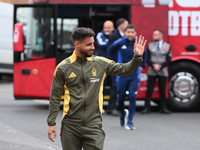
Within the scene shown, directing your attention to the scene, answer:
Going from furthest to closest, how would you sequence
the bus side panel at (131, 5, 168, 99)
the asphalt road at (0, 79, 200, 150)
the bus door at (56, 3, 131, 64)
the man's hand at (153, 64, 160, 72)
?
the bus door at (56, 3, 131, 64) < the bus side panel at (131, 5, 168, 99) < the man's hand at (153, 64, 160, 72) < the asphalt road at (0, 79, 200, 150)

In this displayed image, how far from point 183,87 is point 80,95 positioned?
6.63m

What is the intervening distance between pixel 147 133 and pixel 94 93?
3916 millimetres

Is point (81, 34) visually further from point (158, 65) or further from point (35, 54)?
point (35, 54)

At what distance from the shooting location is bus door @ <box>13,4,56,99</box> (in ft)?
34.3

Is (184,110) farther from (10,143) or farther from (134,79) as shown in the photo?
(10,143)

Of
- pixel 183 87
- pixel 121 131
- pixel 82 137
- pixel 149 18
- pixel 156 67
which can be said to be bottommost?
pixel 121 131

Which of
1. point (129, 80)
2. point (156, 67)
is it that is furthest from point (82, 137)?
point (156, 67)

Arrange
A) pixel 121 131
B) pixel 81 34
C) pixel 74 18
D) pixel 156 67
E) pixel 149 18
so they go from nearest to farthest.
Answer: pixel 81 34, pixel 121 131, pixel 156 67, pixel 149 18, pixel 74 18

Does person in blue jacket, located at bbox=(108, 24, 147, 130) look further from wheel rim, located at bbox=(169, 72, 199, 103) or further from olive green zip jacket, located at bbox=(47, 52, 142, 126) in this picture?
olive green zip jacket, located at bbox=(47, 52, 142, 126)

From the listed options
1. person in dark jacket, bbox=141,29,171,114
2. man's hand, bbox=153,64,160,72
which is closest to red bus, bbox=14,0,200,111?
person in dark jacket, bbox=141,29,171,114

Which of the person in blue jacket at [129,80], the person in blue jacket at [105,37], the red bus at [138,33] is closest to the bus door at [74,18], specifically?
the red bus at [138,33]

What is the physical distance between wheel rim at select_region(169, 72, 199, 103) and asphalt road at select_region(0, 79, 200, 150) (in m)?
0.35

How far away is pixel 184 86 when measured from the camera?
1054 centimetres

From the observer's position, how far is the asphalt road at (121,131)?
22.7 ft
